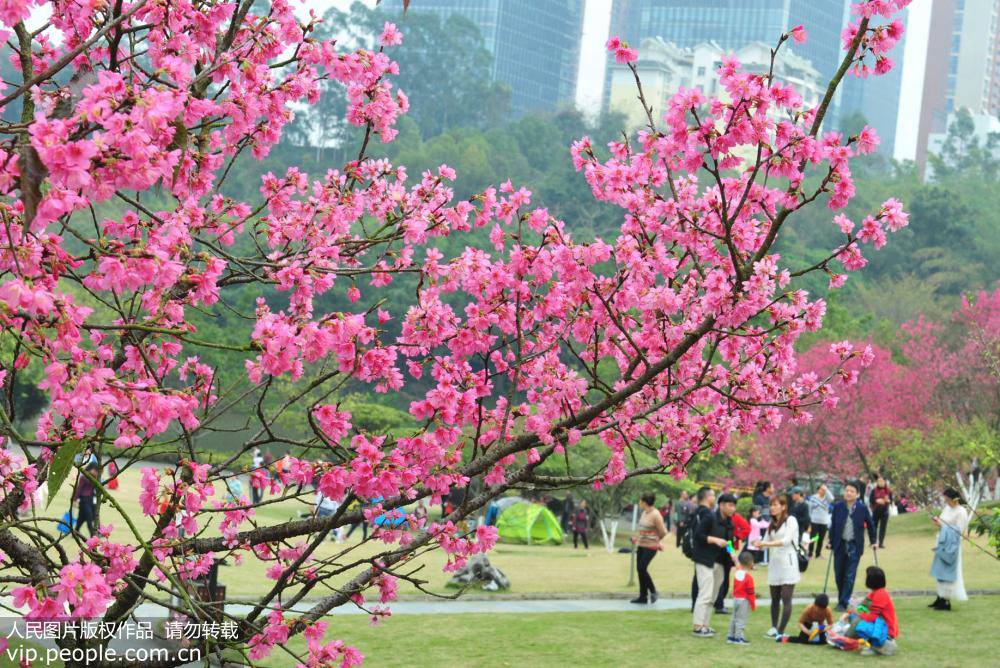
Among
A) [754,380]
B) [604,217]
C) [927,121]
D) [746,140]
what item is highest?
[927,121]

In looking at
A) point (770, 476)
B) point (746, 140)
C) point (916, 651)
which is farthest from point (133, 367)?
point (770, 476)

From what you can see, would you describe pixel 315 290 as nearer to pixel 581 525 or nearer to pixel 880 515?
pixel 880 515

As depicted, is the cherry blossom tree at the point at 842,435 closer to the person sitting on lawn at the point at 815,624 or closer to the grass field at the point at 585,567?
the grass field at the point at 585,567

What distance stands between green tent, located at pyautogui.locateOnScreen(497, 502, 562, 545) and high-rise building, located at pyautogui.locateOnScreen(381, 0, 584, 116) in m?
93.7

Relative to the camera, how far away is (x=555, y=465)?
83.0ft

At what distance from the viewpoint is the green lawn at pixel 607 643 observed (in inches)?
396

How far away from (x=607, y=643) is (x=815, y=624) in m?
1.83

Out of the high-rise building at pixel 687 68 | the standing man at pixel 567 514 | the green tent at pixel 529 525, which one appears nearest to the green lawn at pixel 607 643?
the green tent at pixel 529 525

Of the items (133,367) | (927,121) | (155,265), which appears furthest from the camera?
(927,121)

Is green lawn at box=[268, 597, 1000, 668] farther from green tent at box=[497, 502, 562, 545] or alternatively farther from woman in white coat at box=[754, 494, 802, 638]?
green tent at box=[497, 502, 562, 545]

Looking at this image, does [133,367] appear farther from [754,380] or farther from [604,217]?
[604,217]

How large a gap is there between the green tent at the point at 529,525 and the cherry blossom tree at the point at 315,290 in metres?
19.1

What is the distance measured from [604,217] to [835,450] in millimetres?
27987

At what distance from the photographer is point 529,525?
83.4 feet
